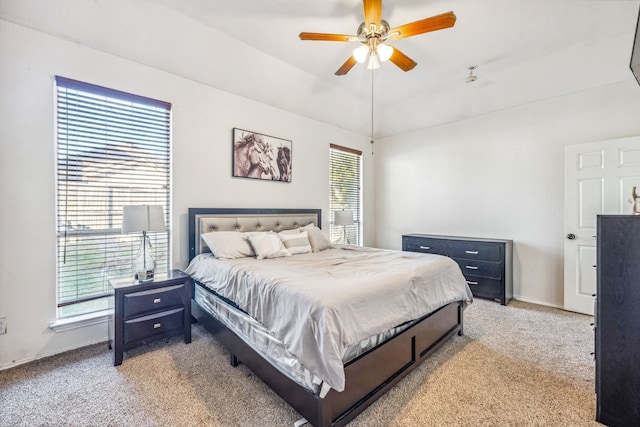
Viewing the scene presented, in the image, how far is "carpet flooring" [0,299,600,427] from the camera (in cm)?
168

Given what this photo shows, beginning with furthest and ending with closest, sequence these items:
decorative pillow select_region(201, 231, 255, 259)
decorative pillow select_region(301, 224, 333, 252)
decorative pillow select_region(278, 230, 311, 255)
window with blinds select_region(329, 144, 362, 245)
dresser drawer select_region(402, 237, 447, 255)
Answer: window with blinds select_region(329, 144, 362, 245)
dresser drawer select_region(402, 237, 447, 255)
decorative pillow select_region(301, 224, 333, 252)
decorative pillow select_region(278, 230, 311, 255)
decorative pillow select_region(201, 231, 255, 259)

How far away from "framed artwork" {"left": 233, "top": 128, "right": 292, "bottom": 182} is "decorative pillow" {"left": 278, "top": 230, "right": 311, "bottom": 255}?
1.01m

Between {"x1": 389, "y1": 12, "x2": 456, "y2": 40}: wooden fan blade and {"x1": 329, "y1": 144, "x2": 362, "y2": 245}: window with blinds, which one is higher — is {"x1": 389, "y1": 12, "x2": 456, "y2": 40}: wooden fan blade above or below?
above

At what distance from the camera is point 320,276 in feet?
6.95

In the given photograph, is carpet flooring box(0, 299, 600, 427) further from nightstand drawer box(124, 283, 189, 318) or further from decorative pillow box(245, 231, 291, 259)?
decorative pillow box(245, 231, 291, 259)

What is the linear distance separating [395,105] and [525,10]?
7.57ft

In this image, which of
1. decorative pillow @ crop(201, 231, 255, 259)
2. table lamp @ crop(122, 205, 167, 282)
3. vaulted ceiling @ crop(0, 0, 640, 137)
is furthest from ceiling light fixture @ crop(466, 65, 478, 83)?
table lamp @ crop(122, 205, 167, 282)

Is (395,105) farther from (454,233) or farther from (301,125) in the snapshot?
(454,233)

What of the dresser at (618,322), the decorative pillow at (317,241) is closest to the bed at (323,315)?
the decorative pillow at (317,241)

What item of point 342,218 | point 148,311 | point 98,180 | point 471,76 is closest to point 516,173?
point 471,76

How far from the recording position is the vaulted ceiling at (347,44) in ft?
7.98

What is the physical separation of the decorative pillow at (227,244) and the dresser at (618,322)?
9.28 feet

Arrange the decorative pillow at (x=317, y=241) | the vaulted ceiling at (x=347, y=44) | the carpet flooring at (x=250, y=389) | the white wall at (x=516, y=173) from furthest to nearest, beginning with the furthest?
the decorative pillow at (x=317, y=241), the white wall at (x=516, y=173), the vaulted ceiling at (x=347, y=44), the carpet flooring at (x=250, y=389)

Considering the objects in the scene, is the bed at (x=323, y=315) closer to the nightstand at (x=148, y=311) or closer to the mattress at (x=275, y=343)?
the mattress at (x=275, y=343)
